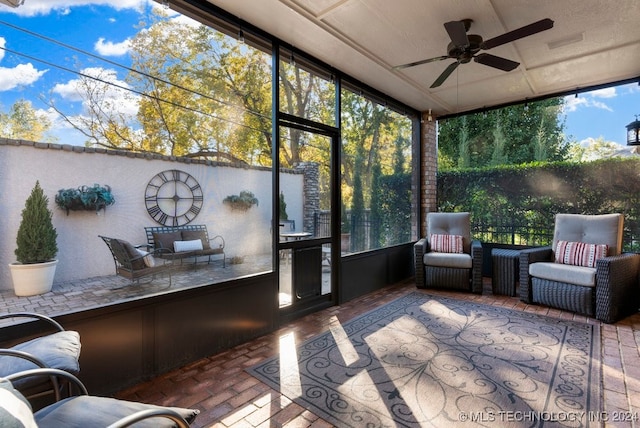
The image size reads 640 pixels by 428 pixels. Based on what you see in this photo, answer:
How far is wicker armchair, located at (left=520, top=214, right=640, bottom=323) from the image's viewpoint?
3.19 metres

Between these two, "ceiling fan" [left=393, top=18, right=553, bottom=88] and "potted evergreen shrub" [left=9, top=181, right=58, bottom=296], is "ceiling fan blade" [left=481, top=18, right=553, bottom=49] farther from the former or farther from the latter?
"potted evergreen shrub" [left=9, top=181, right=58, bottom=296]

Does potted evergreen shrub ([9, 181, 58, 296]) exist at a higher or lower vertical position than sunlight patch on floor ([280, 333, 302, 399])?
higher

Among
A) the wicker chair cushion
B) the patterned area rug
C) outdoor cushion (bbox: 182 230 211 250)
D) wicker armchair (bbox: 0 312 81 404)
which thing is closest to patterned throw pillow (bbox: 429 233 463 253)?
the wicker chair cushion

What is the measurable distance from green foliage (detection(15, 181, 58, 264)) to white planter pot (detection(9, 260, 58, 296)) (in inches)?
1.2

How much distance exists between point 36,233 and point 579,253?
5.05 m

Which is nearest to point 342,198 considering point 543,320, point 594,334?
point 543,320

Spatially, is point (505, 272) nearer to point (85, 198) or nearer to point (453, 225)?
point (453, 225)

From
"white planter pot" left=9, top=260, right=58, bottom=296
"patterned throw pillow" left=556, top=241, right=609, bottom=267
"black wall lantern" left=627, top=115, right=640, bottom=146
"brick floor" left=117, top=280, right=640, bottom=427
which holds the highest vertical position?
"black wall lantern" left=627, top=115, right=640, bottom=146

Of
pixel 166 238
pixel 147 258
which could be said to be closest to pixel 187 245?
pixel 166 238

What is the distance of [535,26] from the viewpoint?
2.26 meters

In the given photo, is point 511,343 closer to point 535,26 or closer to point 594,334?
point 594,334

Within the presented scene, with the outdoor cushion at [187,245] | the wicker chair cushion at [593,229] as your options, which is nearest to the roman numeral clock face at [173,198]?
the outdoor cushion at [187,245]

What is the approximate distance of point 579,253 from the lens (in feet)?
12.1

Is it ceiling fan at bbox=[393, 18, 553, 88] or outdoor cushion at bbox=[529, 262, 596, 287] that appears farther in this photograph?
outdoor cushion at bbox=[529, 262, 596, 287]
